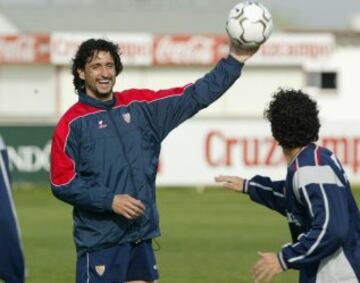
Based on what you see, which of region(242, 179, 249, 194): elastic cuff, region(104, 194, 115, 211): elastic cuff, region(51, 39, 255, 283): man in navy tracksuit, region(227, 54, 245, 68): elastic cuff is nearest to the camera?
region(242, 179, 249, 194): elastic cuff

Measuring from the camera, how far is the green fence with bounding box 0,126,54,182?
27.4 metres

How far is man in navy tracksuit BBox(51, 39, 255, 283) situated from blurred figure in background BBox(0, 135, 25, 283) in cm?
172

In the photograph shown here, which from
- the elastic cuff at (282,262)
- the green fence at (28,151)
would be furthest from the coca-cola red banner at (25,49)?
the elastic cuff at (282,262)

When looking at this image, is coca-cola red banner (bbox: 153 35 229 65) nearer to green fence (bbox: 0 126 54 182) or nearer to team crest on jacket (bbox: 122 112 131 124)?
green fence (bbox: 0 126 54 182)

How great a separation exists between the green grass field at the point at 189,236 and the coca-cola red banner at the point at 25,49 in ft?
46.3

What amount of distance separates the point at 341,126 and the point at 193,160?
3440 millimetres

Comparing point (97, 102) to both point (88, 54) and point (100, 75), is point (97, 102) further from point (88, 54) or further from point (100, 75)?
point (88, 54)

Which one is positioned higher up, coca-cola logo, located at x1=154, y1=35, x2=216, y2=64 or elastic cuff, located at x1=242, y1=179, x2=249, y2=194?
coca-cola logo, located at x1=154, y1=35, x2=216, y2=64

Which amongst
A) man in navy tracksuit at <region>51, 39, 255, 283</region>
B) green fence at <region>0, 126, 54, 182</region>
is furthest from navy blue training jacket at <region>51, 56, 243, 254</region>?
green fence at <region>0, 126, 54, 182</region>

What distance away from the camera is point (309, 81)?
48.2m

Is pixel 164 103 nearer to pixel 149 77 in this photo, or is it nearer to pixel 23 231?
pixel 23 231

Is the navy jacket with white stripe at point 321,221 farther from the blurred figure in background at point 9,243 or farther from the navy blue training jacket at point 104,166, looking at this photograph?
the blurred figure in background at point 9,243

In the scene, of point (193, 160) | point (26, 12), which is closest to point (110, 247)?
point (193, 160)

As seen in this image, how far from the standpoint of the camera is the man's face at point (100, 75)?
815cm
